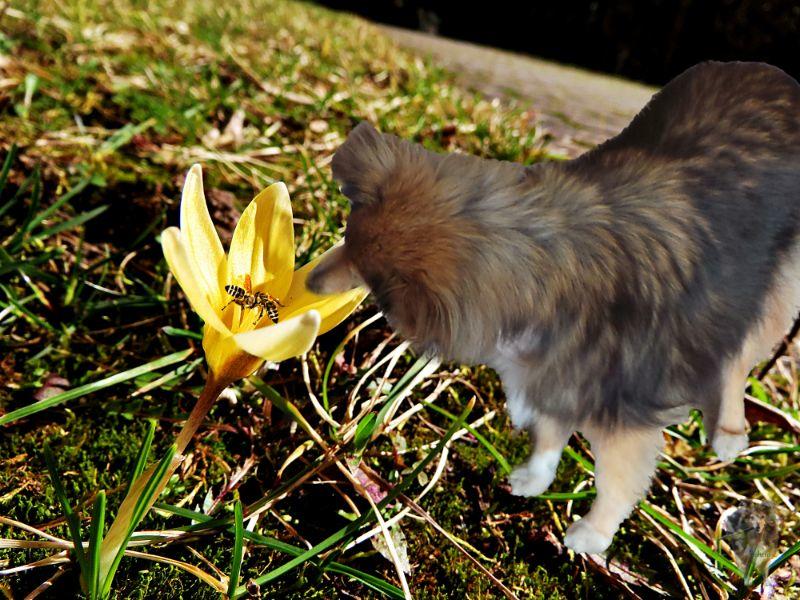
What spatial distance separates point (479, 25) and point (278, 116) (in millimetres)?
8774

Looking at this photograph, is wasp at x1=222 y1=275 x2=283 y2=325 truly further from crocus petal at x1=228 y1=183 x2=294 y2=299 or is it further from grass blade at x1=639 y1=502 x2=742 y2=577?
grass blade at x1=639 y1=502 x2=742 y2=577

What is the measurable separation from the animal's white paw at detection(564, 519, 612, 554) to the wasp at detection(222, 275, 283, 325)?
17.3 inches

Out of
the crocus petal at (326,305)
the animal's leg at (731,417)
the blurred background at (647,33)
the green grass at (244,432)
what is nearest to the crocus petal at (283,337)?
the crocus petal at (326,305)

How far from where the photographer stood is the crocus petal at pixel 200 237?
960mm

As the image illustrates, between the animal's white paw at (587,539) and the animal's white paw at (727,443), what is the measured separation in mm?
164

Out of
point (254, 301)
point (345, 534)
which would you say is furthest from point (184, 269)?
point (345, 534)

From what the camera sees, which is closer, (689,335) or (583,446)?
(689,335)

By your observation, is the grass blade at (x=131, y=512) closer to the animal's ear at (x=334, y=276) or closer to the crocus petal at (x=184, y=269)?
the crocus petal at (x=184, y=269)

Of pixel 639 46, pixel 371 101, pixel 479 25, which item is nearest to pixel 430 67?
pixel 371 101

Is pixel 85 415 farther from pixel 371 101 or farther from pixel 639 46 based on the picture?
pixel 639 46

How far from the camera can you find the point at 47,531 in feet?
3.93

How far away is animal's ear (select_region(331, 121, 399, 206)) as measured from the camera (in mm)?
660

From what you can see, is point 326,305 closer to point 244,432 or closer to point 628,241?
point 628,241

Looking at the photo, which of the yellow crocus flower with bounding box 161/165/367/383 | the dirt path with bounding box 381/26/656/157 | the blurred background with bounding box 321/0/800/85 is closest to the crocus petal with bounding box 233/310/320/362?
the yellow crocus flower with bounding box 161/165/367/383
